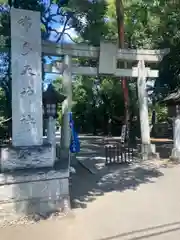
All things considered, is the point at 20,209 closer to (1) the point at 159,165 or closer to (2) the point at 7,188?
(2) the point at 7,188

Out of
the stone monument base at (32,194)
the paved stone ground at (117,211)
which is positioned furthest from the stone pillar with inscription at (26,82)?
the paved stone ground at (117,211)

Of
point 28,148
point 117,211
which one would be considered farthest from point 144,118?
point 28,148

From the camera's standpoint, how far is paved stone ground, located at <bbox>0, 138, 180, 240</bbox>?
448 centimetres

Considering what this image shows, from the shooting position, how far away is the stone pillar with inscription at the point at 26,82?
591 centimetres

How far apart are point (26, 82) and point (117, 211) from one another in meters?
3.28

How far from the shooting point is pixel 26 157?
5555mm

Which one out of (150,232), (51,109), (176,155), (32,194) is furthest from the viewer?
(176,155)

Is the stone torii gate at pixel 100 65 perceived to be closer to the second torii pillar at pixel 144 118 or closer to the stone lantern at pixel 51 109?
the second torii pillar at pixel 144 118

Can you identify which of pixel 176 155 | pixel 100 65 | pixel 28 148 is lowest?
pixel 176 155

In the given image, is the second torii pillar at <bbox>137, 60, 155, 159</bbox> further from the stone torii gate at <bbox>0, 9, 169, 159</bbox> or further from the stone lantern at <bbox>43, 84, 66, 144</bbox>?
the stone lantern at <bbox>43, 84, 66, 144</bbox>

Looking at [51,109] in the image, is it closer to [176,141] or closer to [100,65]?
[100,65]

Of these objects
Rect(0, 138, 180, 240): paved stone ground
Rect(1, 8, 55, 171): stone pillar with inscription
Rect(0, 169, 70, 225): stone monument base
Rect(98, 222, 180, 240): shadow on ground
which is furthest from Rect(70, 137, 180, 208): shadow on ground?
Rect(98, 222, 180, 240): shadow on ground

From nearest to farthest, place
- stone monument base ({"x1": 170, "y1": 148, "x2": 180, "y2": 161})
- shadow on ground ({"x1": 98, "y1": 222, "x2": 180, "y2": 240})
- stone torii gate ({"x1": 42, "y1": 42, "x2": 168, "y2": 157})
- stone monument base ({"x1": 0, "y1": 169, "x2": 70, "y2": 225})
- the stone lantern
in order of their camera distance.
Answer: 1. shadow on ground ({"x1": 98, "y1": 222, "x2": 180, "y2": 240})
2. stone monument base ({"x1": 0, "y1": 169, "x2": 70, "y2": 225})
3. the stone lantern
4. stone torii gate ({"x1": 42, "y1": 42, "x2": 168, "y2": 157})
5. stone monument base ({"x1": 170, "y1": 148, "x2": 180, "y2": 161})

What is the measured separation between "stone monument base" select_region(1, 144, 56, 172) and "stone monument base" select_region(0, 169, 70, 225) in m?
0.26
